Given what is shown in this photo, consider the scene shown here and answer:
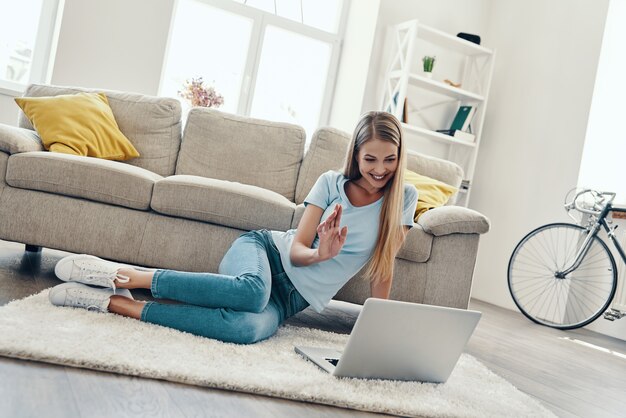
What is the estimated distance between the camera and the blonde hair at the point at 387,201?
6.63 ft

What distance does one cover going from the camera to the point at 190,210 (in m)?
2.54

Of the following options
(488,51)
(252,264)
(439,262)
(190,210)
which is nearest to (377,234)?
(252,264)

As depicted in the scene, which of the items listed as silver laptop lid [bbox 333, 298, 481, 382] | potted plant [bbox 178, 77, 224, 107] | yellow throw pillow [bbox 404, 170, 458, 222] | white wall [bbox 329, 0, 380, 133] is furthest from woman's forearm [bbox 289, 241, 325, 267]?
white wall [bbox 329, 0, 380, 133]

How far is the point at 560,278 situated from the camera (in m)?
4.16

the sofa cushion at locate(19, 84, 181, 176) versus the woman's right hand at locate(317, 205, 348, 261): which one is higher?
the sofa cushion at locate(19, 84, 181, 176)

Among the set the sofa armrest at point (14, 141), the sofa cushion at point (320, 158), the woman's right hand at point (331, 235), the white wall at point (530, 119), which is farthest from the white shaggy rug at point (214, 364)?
the white wall at point (530, 119)

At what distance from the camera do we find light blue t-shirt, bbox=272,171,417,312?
6.68 ft

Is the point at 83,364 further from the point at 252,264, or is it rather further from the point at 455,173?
the point at 455,173

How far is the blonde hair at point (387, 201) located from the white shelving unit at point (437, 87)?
2956mm

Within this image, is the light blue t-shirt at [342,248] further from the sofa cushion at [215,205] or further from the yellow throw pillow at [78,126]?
the yellow throw pillow at [78,126]

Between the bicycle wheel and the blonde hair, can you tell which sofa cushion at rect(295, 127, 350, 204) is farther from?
the bicycle wheel

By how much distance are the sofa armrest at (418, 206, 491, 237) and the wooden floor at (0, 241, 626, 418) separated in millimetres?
495

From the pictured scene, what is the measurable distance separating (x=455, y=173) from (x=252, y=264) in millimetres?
1820

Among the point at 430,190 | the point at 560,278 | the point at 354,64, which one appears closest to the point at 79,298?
the point at 430,190
